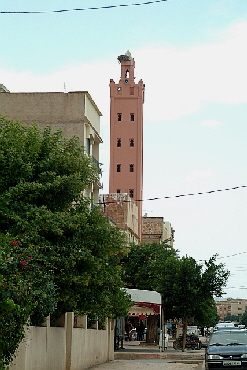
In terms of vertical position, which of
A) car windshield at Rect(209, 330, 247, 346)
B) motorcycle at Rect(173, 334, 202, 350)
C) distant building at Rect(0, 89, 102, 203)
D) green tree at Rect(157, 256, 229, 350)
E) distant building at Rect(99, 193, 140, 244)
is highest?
distant building at Rect(0, 89, 102, 203)

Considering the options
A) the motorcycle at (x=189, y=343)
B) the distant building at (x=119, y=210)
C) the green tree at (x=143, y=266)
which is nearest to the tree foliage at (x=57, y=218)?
the motorcycle at (x=189, y=343)

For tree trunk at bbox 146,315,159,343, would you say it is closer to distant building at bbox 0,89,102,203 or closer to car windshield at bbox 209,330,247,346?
distant building at bbox 0,89,102,203

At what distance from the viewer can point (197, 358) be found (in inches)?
1403

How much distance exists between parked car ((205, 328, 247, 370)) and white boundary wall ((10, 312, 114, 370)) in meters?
4.33

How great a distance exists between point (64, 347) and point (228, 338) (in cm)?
525

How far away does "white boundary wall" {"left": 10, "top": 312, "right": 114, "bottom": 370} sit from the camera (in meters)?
16.6

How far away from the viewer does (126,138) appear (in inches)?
3760

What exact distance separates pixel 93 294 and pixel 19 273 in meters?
8.82

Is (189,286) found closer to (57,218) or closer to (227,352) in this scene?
(227,352)

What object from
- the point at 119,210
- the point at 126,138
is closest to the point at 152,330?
the point at 119,210

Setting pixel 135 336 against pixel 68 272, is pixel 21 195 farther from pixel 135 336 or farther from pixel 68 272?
pixel 135 336

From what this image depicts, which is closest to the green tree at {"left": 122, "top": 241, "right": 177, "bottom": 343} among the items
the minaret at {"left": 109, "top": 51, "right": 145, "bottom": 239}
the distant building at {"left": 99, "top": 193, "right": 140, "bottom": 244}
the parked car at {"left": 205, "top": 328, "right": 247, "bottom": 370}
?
the distant building at {"left": 99, "top": 193, "right": 140, "bottom": 244}

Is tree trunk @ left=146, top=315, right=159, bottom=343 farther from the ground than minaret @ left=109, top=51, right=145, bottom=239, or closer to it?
closer to it

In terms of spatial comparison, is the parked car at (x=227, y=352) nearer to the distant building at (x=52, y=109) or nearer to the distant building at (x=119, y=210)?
the distant building at (x=52, y=109)
